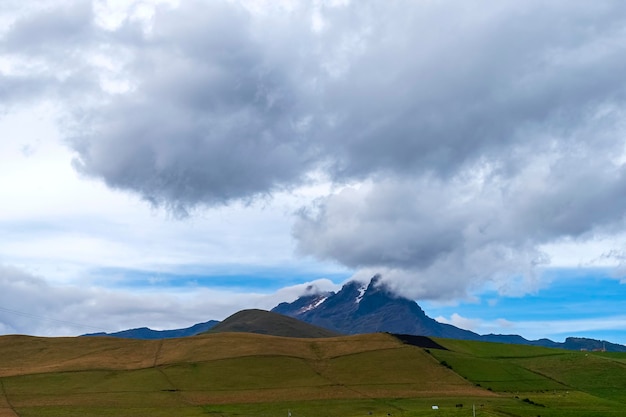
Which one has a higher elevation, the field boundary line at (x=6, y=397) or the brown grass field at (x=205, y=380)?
the brown grass field at (x=205, y=380)

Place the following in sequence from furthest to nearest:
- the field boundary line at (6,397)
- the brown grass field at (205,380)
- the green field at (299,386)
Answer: the brown grass field at (205,380)
the field boundary line at (6,397)
the green field at (299,386)

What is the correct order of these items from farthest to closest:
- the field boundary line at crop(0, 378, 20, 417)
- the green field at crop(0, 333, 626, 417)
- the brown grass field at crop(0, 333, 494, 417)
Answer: the brown grass field at crop(0, 333, 494, 417) < the field boundary line at crop(0, 378, 20, 417) < the green field at crop(0, 333, 626, 417)

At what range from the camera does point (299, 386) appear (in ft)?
542

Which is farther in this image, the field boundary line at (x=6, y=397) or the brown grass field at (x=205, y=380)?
the brown grass field at (x=205, y=380)

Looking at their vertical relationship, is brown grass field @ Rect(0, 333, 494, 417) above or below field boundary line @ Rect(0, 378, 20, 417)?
above

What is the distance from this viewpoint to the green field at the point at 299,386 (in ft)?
439

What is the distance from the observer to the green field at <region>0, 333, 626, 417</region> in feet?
439

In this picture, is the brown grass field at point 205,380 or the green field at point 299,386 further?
the brown grass field at point 205,380

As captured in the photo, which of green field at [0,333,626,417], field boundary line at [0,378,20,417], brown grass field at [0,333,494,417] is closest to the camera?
green field at [0,333,626,417]

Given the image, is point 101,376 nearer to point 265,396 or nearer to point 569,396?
point 265,396

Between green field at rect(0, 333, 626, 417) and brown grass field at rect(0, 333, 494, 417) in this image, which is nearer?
green field at rect(0, 333, 626, 417)

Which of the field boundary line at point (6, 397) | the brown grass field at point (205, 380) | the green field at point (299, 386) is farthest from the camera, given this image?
the brown grass field at point (205, 380)

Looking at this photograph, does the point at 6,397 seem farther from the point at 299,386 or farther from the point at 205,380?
the point at 299,386

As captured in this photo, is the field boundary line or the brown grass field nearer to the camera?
the field boundary line
